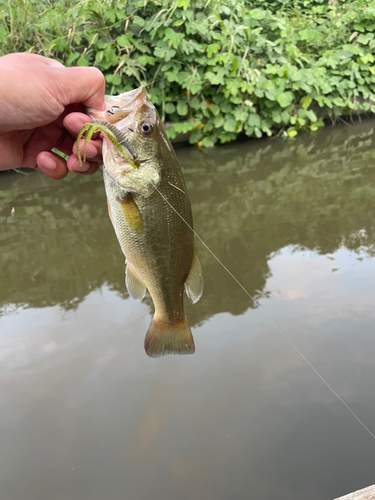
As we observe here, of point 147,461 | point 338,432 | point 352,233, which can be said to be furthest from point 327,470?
point 352,233

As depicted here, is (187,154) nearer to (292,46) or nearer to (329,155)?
(329,155)

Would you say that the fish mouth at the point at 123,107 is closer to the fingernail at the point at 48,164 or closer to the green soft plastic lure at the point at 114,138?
the green soft plastic lure at the point at 114,138

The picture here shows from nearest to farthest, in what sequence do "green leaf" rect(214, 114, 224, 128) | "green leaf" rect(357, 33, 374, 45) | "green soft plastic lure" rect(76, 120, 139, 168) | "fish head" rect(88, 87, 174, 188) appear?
1. "green soft plastic lure" rect(76, 120, 139, 168)
2. "fish head" rect(88, 87, 174, 188)
3. "green leaf" rect(214, 114, 224, 128)
4. "green leaf" rect(357, 33, 374, 45)

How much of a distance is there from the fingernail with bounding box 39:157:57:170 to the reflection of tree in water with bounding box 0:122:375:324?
1094 millimetres

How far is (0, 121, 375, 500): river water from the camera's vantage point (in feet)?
5.32

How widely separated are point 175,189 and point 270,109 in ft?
17.8

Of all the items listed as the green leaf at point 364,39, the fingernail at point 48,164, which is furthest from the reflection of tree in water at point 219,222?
the green leaf at point 364,39

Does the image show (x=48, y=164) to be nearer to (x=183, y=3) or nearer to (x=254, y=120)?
(x=183, y=3)

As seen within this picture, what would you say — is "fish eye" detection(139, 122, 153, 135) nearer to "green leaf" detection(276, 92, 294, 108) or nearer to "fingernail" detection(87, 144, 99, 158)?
"fingernail" detection(87, 144, 99, 158)

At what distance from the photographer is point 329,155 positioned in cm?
546

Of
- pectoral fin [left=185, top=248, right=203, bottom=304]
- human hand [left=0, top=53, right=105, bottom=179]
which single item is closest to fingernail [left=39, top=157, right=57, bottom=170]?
human hand [left=0, top=53, right=105, bottom=179]

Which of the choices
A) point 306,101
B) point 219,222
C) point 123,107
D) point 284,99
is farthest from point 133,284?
point 306,101

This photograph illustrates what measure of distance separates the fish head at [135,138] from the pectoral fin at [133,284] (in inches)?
14.7

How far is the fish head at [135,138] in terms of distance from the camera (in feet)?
4.69
